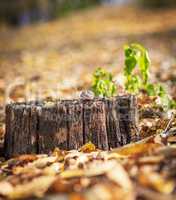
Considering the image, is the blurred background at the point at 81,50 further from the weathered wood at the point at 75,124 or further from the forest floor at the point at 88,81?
the weathered wood at the point at 75,124

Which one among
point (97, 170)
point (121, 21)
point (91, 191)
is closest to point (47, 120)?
point (97, 170)

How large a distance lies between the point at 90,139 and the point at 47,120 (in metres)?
0.29

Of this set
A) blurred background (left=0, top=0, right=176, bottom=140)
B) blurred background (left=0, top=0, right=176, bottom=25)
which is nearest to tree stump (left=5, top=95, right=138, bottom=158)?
blurred background (left=0, top=0, right=176, bottom=140)

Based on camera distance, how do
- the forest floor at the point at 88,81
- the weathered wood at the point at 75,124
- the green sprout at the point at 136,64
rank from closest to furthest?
the forest floor at the point at 88,81 < the weathered wood at the point at 75,124 < the green sprout at the point at 136,64

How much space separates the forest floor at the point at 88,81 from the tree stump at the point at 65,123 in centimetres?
15

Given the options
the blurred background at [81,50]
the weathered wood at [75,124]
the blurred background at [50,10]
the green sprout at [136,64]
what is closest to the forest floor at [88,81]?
the blurred background at [81,50]

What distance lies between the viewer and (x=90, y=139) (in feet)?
11.8

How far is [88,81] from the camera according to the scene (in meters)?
7.17

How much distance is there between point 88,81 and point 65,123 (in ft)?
12.0

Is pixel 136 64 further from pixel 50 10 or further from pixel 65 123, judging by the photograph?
pixel 50 10

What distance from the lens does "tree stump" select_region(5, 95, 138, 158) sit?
3.53 metres

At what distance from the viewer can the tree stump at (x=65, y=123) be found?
11.6 ft

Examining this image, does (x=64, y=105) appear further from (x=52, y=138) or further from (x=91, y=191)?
(x=91, y=191)

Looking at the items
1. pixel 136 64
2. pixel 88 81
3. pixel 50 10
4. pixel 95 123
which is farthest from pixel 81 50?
pixel 50 10
